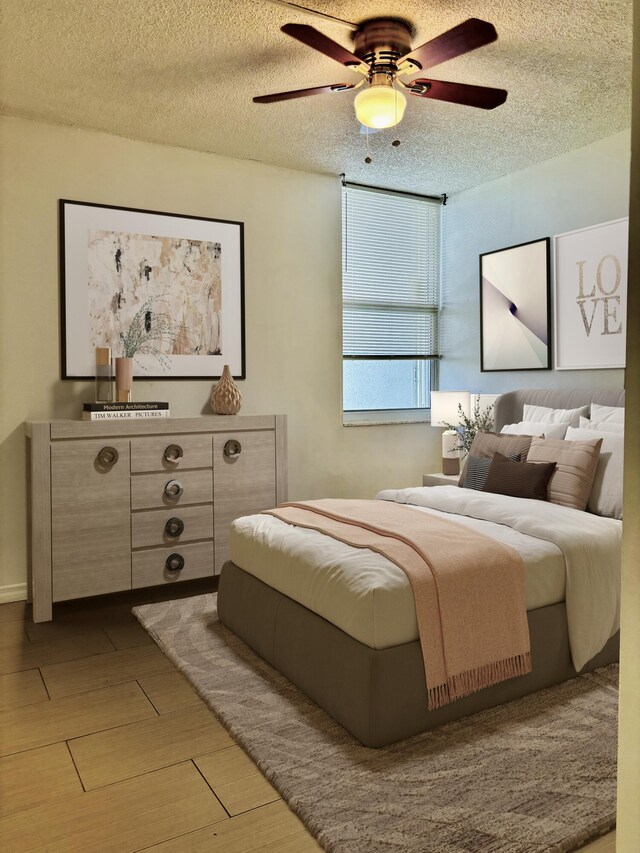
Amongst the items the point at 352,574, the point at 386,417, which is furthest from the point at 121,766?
the point at 386,417

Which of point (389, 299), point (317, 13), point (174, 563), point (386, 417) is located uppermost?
point (317, 13)

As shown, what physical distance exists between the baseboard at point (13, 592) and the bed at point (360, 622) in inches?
52.1

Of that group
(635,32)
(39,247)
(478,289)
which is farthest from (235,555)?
(478,289)

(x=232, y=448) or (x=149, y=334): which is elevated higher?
(x=149, y=334)

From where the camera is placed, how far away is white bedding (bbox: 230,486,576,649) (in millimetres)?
2066

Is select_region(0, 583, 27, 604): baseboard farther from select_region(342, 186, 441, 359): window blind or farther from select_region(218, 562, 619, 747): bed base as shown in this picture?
select_region(342, 186, 441, 359): window blind

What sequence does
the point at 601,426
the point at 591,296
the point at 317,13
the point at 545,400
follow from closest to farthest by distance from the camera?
the point at 317,13, the point at 601,426, the point at 591,296, the point at 545,400

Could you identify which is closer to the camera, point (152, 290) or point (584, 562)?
point (584, 562)

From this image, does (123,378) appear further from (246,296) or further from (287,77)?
(287,77)

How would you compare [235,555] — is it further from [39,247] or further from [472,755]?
[39,247]

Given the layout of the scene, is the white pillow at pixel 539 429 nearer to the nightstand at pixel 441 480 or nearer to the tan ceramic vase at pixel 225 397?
the nightstand at pixel 441 480

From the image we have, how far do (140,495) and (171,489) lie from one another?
0.17 m

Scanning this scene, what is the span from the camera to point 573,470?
3.12 meters

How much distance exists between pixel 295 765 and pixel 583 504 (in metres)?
1.87
